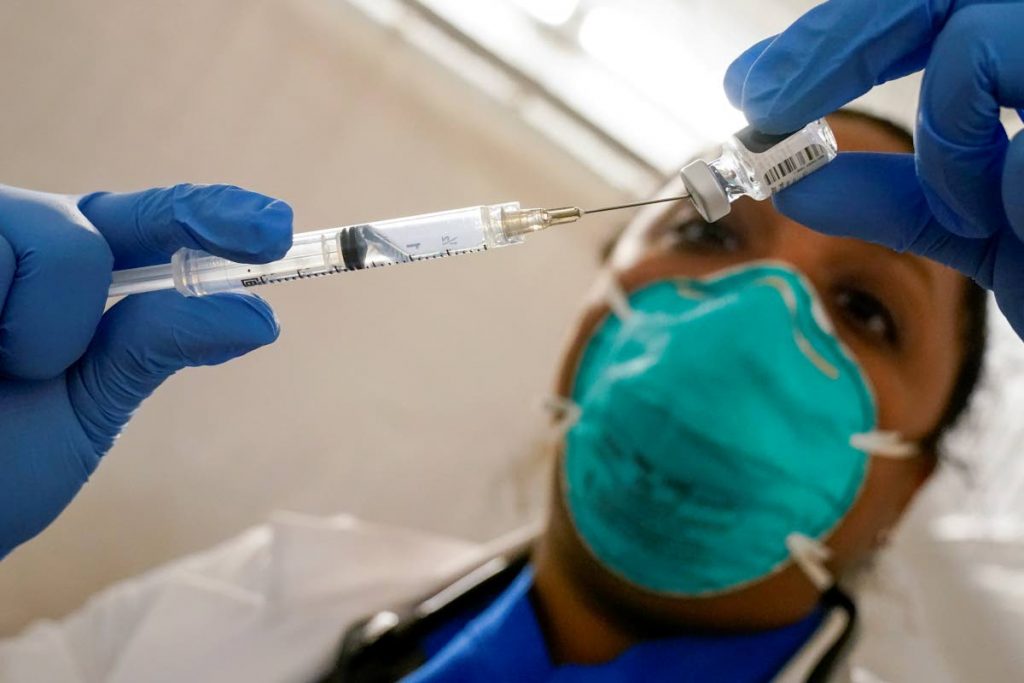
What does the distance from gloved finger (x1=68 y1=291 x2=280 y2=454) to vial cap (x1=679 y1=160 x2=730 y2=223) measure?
44cm

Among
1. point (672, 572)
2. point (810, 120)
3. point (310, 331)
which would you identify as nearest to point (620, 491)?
point (672, 572)

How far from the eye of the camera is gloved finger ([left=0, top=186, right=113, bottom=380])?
690 mm

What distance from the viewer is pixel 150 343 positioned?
74cm

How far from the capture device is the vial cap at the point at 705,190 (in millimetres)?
616

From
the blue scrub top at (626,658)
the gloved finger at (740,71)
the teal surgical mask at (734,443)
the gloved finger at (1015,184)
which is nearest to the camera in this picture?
the gloved finger at (1015,184)

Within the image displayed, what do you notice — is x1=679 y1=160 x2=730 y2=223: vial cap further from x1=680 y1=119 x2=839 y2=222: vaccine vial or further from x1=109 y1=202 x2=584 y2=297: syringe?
x1=109 y1=202 x2=584 y2=297: syringe

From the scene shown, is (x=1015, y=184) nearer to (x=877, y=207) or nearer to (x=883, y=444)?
(x=877, y=207)

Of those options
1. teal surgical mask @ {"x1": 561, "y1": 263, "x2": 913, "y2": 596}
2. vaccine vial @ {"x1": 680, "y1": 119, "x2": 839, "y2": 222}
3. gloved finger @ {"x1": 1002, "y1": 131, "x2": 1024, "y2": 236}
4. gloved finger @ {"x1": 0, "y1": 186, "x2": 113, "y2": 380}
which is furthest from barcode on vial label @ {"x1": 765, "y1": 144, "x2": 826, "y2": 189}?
gloved finger @ {"x1": 0, "y1": 186, "x2": 113, "y2": 380}

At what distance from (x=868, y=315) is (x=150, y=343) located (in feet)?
3.00

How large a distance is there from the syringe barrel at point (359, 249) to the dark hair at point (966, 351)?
742 mm

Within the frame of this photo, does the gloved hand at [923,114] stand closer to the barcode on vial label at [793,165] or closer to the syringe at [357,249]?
the barcode on vial label at [793,165]

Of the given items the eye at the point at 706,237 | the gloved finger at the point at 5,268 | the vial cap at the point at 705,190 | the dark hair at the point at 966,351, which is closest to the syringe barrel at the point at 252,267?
the gloved finger at the point at 5,268

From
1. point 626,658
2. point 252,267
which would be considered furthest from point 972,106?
point 626,658

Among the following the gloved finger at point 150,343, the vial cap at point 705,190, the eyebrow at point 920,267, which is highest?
the vial cap at point 705,190
